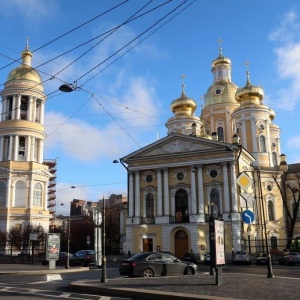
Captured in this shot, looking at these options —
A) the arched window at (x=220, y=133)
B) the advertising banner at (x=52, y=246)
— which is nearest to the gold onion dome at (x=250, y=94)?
the arched window at (x=220, y=133)

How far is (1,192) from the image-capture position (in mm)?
59062

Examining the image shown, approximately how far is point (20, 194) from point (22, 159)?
4.90 m

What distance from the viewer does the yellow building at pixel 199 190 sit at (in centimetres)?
4784

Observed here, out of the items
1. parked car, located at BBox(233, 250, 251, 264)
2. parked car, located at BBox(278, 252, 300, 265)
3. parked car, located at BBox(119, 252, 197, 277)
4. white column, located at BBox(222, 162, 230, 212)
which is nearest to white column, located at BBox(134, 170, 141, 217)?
white column, located at BBox(222, 162, 230, 212)

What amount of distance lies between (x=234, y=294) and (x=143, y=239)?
37.4 m

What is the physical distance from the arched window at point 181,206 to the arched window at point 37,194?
21.3 meters

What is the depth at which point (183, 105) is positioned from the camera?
218ft

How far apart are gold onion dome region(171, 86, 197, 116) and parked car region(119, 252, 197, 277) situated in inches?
1800

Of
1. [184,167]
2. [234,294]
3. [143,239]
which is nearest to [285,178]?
[184,167]

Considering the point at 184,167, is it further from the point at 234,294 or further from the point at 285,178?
the point at 234,294

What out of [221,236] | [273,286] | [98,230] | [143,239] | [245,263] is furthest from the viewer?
[143,239]

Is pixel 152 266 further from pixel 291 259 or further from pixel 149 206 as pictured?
pixel 149 206

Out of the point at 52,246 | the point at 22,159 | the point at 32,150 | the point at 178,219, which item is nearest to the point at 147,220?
the point at 178,219

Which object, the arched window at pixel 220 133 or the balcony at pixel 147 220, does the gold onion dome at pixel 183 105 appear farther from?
the balcony at pixel 147 220
